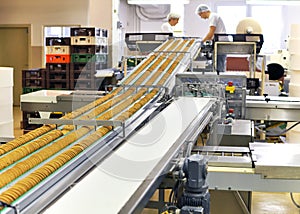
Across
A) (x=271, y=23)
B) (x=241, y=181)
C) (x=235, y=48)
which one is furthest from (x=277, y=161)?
(x=271, y=23)

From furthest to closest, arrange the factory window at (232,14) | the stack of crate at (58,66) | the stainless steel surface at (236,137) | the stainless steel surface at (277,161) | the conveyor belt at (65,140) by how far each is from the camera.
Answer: the factory window at (232,14)
the stack of crate at (58,66)
the stainless steel surface at (236,137)
the stainless steel surface at (277,161)
the conveyor belt at (65,140)

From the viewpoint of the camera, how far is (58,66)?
6.77 metres

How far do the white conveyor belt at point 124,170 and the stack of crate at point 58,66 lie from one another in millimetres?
4703

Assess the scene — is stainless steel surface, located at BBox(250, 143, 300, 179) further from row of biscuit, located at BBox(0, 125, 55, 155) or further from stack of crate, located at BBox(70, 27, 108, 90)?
stack of crate, located at BBox(70, 27, 108, 90)

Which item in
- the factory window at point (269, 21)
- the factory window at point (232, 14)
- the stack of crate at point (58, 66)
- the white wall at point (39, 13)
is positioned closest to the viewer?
the stack of crate at point (58, 66)

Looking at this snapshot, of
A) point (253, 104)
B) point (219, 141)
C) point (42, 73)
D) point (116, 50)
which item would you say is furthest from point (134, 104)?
point (116, 50)

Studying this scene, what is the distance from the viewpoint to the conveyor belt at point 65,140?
1.30 meters

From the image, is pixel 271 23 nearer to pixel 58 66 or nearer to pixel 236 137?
pixel 58 66

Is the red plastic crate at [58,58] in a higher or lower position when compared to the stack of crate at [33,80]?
higher

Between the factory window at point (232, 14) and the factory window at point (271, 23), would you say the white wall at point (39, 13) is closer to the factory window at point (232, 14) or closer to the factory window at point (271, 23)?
the factory window at point (232, 14)

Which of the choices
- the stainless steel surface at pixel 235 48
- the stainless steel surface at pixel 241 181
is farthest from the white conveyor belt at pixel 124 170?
the stainless steel surface at pixel 235 48

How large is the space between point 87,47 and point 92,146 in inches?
214

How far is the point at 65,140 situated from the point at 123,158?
0.94ft

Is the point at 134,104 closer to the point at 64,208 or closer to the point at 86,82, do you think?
the point at 64,208
